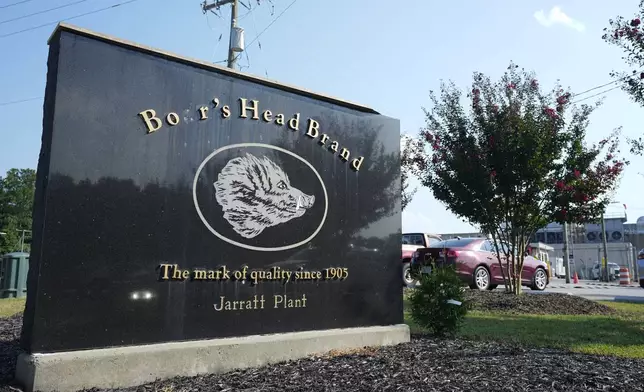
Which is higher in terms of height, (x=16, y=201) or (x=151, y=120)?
(x=16, y=201)

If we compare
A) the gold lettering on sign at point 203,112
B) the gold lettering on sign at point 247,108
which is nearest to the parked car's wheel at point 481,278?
the gold lettering on sign at point 247,108

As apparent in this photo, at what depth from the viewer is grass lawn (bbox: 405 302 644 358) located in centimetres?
614

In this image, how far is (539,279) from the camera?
15359 millimetres

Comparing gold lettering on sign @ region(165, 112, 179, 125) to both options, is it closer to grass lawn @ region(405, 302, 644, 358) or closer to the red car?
grass lawn @ region(405, 302, 644, 358)

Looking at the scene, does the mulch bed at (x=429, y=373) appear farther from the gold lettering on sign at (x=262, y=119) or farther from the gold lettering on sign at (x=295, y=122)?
the gold lettering on sign at (x=295, y=122)

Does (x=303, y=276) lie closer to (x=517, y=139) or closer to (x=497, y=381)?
(x=497, y=381)

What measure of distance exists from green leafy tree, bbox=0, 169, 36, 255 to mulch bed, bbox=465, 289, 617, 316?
61.2 meters

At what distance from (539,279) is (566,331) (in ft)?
27.9

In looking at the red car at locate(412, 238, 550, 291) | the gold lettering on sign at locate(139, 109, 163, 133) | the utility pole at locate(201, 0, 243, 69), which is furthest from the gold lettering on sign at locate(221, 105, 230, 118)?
the utility pole at locate(201, 0, 243, 69)

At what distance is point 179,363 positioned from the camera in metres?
4.38

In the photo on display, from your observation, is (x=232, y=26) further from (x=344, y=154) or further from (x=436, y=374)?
(x=436, y=374)

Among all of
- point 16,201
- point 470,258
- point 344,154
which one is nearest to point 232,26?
point 470,258

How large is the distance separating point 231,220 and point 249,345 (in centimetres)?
121

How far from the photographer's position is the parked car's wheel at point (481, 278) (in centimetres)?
1360
